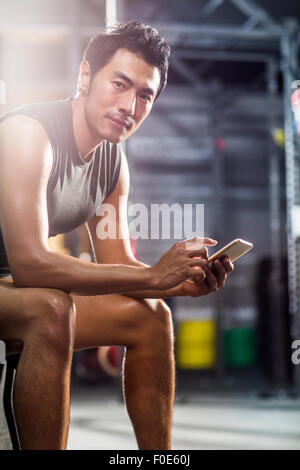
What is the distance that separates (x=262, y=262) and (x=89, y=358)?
162cm

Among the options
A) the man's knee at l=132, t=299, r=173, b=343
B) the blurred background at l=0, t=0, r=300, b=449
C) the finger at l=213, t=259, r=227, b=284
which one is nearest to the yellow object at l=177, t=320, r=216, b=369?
the blurred background at l=0, t=0, r=300, b=449

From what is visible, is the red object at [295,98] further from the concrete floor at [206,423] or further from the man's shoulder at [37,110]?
the man's shoulder at [37,110]

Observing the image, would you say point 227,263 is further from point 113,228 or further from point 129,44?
point 129,44

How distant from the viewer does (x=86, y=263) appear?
3.68ft

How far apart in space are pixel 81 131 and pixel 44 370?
A: 584 millimetres

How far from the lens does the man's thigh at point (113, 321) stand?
131 cm

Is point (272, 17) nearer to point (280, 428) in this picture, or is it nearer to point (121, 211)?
point (280, 428)

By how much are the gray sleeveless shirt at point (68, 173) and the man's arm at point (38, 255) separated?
116mm

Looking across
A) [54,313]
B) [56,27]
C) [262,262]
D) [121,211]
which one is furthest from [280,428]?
[56,27]

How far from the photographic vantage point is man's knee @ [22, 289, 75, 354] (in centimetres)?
106

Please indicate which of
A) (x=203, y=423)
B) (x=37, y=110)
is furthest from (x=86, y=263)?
(x=203, y=423)

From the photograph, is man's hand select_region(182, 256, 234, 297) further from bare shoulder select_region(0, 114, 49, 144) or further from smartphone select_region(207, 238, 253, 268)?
bare shoulder select_region(0, 114, 49, 144)

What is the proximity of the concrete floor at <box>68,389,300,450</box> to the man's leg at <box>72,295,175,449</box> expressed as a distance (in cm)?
71

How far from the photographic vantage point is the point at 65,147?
1284 mm
